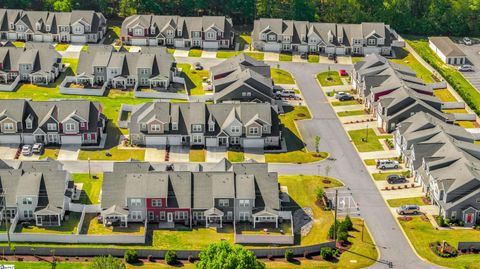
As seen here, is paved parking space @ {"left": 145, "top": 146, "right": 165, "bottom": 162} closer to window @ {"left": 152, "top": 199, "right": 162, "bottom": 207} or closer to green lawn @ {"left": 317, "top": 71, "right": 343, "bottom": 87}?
window @ {"left": 152, "top": 199, "right": 162, "bottom": 207}

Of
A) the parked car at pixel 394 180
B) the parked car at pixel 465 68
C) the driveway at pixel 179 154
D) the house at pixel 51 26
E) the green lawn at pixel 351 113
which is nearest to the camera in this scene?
the parked car at pixel 394 180

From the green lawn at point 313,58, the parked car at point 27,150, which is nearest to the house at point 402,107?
the green lawn at point 313,58

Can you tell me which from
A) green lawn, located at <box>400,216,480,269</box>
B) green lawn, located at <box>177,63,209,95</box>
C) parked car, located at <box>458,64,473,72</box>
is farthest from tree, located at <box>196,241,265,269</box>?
parked car, located at <box>458,64,473,72</box>

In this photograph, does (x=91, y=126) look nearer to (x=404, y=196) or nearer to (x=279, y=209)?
(x=279, y=209)

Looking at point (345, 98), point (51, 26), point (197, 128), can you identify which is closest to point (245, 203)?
point (197, 128)

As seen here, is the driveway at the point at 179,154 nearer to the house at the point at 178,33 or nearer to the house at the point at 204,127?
the house at the point at 204,127
